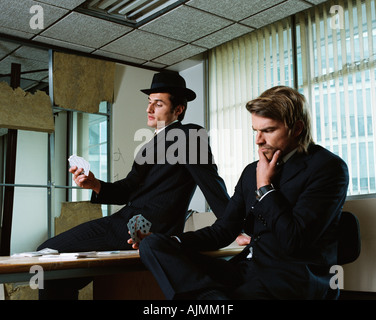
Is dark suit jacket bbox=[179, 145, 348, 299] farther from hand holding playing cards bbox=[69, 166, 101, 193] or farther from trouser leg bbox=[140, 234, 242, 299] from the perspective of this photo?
hand holding playing cards bbox=[69, 166, 101, 193]

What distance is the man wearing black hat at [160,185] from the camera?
6.93 ft

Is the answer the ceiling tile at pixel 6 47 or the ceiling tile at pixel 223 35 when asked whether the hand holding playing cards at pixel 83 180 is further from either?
the ceiling tile at pixel 6 47

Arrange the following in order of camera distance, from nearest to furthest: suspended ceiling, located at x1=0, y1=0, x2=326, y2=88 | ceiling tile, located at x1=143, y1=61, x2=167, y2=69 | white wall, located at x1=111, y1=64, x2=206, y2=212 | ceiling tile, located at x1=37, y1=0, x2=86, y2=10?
1. ceiling tile, located at x1=37, y1=0, x2=86, y2=10
2. suspended ceiling, located at x1=0, y1=0, x2=326, y2=88
3. white wall, located at x1=111, y1=64, x2=206, y2=212
4. ceiling tile, located at x1=143, y1=61, x2=167, y2=69

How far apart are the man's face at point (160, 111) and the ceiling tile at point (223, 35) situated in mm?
2077

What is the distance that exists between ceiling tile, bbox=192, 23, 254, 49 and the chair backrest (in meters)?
2.92

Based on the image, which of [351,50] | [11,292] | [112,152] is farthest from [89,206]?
[351,50]

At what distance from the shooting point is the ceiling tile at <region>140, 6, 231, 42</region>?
153 inches

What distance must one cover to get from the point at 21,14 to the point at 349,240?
3.27 meters

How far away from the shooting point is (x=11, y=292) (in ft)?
12.8

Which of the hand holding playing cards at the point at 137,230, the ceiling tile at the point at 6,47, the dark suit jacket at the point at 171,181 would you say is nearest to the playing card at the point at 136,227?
the hand holding playing cards at the point at 137,230

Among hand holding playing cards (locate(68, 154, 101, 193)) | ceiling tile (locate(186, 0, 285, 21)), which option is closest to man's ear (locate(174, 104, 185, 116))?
hand holding playing cards (locate(68, 154, 101, 193))

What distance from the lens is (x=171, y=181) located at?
7.20ft
